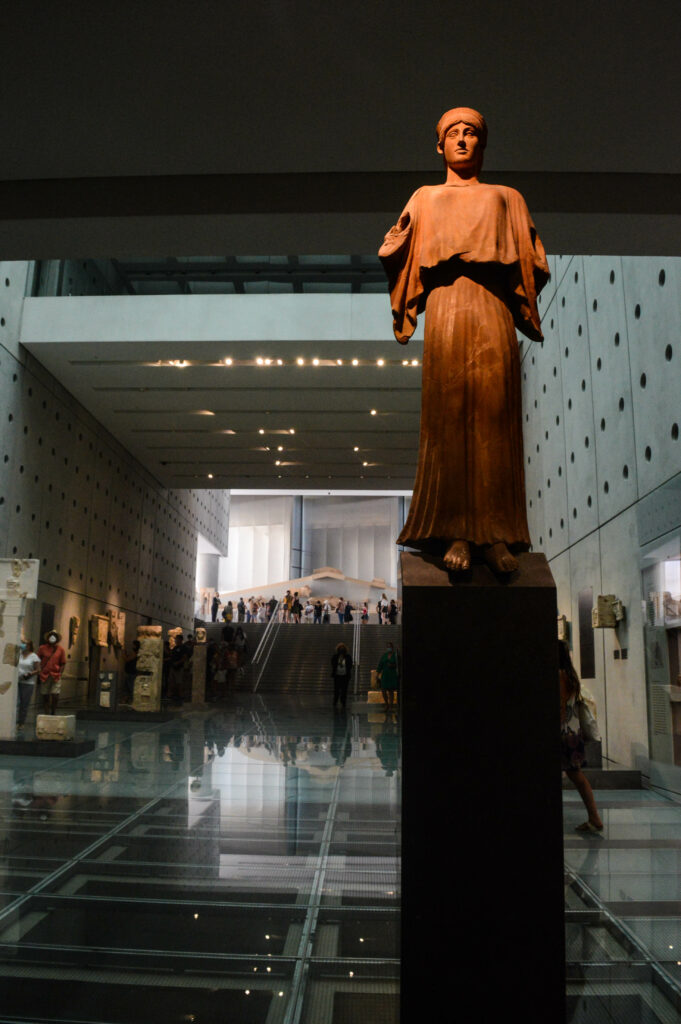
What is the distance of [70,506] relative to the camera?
74.9ft

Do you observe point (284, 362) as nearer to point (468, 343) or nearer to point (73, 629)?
point (73, 629)

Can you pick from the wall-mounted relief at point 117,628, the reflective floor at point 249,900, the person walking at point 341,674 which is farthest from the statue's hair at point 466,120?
the wall-mounted relief at point 117,628

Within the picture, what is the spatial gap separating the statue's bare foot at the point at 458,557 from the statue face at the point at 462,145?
6.74 ft

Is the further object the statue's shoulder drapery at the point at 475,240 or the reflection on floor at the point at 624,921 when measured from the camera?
the statue's shoulder drapery at the point at 475,240

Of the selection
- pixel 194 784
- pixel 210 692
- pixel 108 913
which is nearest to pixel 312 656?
pixel 210 692

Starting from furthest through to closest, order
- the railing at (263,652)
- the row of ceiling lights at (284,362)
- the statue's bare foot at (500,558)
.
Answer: the railing at (263,652) → the row of ceiling lights at (284,362) → the statue's bare foot at (500,558)

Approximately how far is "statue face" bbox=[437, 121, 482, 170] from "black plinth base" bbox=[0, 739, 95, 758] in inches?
391

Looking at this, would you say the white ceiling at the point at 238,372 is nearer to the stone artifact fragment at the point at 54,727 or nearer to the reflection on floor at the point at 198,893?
the stone artifact fragment at the point at 54,727

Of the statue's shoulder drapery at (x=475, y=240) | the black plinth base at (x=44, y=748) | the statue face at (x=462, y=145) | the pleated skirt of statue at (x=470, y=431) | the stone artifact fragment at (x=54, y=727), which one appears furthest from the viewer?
the stone artifact fragment at (x=54, y=727)

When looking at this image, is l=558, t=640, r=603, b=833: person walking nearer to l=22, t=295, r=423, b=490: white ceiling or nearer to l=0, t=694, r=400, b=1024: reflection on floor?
l=0, t=694, r=400, b=1024: reflection on floor

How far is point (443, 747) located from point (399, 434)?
75.3ft

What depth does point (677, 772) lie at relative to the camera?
948cm

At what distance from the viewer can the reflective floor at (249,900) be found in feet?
12.6

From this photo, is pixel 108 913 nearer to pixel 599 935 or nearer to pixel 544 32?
pixel 599 935
